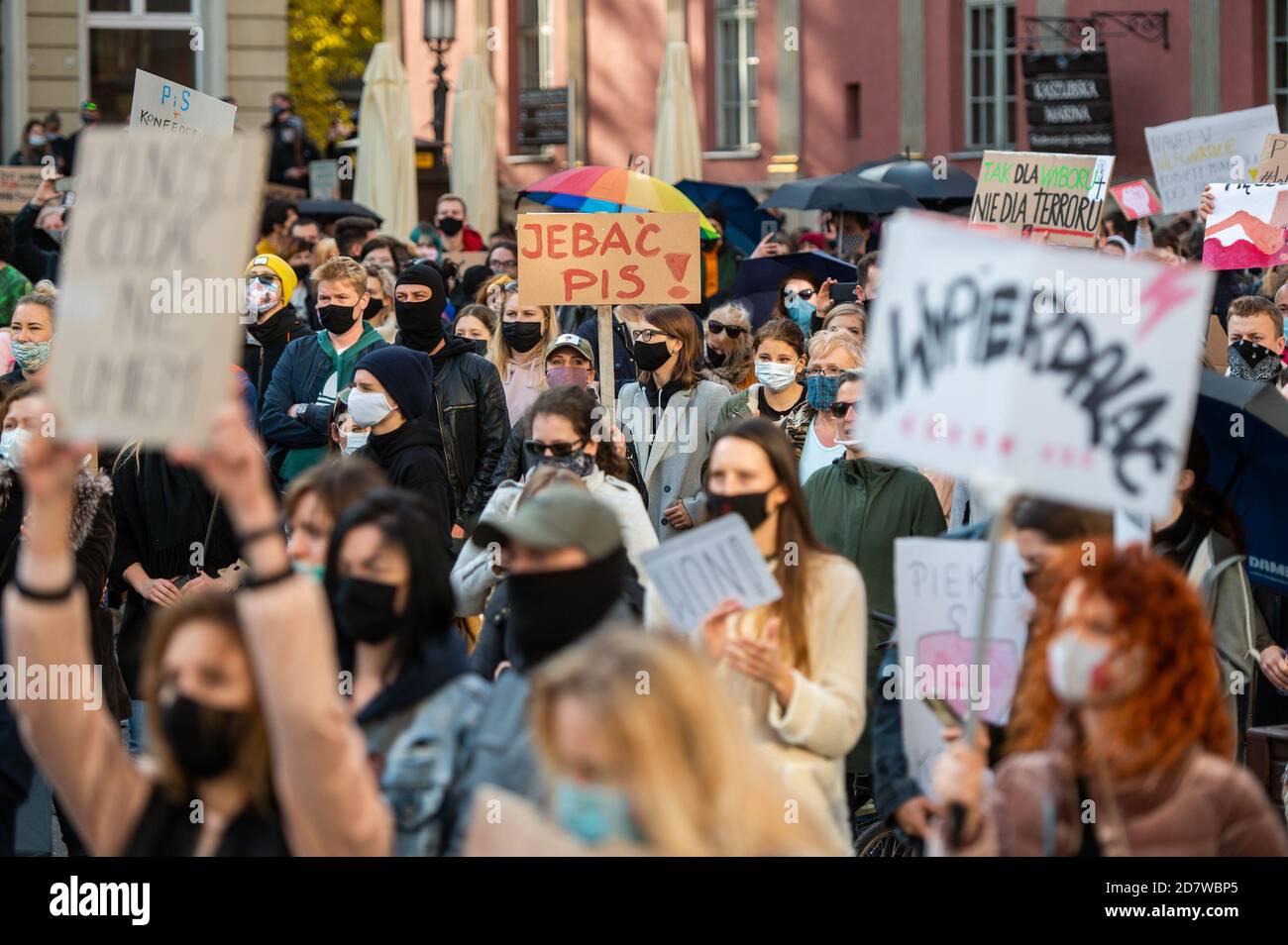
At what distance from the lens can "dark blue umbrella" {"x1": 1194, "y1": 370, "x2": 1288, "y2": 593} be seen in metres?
6.76

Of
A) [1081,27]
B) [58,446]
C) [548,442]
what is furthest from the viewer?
[1081,27]

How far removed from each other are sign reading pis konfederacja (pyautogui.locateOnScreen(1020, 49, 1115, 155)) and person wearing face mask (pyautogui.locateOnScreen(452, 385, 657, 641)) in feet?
65.9

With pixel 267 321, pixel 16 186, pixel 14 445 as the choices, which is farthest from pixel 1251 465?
pixel 16 186

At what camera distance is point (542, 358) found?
11.3 meters

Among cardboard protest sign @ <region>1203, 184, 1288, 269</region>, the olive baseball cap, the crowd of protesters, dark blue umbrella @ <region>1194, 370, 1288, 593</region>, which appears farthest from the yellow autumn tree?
the olive baseball cap

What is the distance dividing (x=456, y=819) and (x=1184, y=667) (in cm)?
143

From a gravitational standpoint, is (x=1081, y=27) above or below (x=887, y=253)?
above

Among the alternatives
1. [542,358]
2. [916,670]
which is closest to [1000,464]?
[916,670]

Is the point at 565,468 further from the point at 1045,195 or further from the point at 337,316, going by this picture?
the point at 1045,195

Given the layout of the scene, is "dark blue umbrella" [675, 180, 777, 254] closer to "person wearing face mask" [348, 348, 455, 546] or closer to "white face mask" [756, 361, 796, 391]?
"white face mask" [756, 361, 796, 391]

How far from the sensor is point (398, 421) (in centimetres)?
888

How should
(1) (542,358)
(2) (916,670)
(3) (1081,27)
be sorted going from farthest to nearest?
(3) (1081,27)
(1) (542,358)
(2) (916,670)
